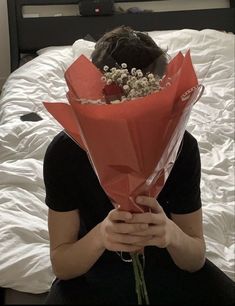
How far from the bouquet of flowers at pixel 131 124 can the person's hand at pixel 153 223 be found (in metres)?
0.01

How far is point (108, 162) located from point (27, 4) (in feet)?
8.68

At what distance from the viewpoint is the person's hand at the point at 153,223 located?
101 cm

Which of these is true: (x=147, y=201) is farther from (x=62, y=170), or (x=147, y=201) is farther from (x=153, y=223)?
(x=62, y=170)

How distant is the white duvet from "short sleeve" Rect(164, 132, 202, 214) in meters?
0.36

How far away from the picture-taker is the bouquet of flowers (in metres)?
0.89

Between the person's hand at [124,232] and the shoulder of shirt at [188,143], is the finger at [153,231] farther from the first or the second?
the shoulder of shirt at [188,143]

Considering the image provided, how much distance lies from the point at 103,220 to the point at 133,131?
342 mm

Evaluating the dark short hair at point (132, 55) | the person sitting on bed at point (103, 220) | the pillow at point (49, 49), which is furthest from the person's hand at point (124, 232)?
the pillow at point (49, 49)

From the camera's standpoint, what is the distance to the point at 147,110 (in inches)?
34.9

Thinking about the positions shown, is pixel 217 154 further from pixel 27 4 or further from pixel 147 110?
pixel 27 4

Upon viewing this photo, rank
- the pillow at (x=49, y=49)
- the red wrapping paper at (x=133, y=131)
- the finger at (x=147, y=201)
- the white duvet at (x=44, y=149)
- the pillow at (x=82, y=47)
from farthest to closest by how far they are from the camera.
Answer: the pillow at (x=49, y=49) < the pillow at (x=82, y=47) < the white duvet at (x=44, y=149) < the finger at (x=147, y=201) < the red wrapping paper at (x=133, y=131)

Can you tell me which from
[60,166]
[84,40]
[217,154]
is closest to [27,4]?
[84,40]

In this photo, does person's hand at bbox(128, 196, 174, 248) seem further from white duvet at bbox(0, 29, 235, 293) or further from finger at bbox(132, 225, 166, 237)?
white duvet at bbox(0, 29, 235, 293)

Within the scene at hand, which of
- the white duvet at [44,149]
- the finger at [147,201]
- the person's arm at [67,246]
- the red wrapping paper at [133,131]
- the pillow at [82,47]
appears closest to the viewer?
the red wrapping paper at [133,131]
